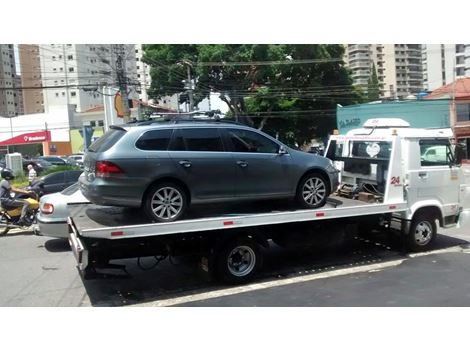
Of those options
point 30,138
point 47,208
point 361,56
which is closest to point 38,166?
point 47,208

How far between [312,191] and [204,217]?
176 cm

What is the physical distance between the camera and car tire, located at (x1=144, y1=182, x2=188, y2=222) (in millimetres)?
6250

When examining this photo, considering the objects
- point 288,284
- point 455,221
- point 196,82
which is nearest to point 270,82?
point 196,82

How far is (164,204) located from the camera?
6.34m

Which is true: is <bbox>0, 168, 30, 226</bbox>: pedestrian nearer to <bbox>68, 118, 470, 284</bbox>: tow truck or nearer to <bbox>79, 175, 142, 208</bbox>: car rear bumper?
<bbox>68, 118, 470, 284</bbox>: tow truck

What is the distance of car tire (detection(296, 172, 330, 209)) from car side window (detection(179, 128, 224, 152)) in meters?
1.38

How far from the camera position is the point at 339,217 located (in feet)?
24.6

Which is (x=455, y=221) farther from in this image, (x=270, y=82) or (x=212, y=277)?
(x=270, y=82)

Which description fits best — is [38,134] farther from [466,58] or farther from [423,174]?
[466,58]

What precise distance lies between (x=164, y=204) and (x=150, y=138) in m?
0.87

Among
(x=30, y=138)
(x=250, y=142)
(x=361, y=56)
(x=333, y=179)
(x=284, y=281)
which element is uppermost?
(x=361, y=56)

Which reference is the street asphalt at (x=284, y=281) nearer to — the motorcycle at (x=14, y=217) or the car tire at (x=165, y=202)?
the car tire at (x=165, y=202)

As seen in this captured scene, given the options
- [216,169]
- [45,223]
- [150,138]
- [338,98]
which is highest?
[338,98]

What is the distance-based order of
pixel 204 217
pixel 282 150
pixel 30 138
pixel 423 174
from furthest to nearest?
pixel 30 138
pixel 423 174
pixel 282 150
pixel 204 217
